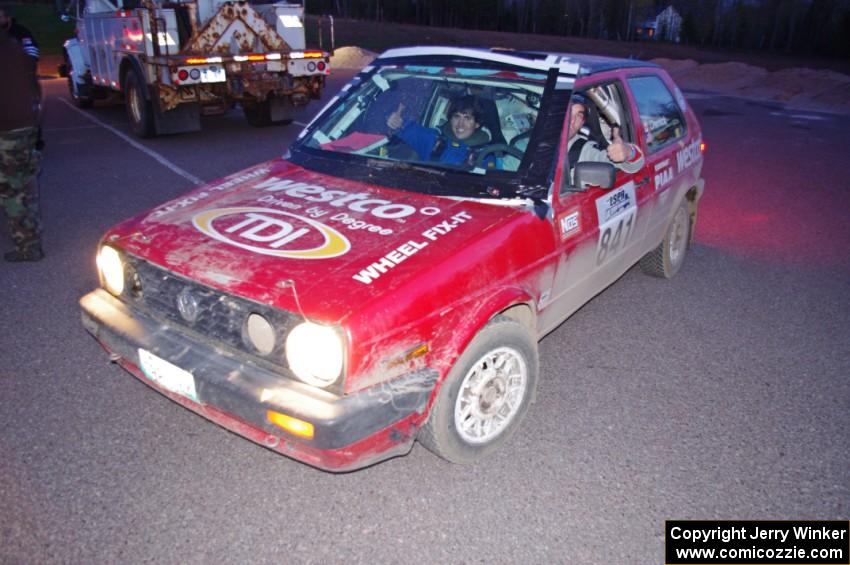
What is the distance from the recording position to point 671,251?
512cm

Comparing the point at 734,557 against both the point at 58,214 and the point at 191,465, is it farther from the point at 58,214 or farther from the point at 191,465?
the point at 58,214

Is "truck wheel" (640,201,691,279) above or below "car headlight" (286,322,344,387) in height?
below

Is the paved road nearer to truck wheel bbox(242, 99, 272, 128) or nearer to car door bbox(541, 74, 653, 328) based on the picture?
car door bbox(541, 74, 653, 328)

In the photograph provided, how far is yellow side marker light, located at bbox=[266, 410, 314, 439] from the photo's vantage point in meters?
2.34

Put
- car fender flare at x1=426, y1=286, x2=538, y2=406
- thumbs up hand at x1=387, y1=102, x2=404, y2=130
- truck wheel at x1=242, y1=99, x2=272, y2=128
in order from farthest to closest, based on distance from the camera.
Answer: truck wheel at x1=242, y1=99, x2=272, y2=128
thumbs up hand at x1=387, y1=102, x2=404, y2=130
car fender flare at x1=426, y1=286, x2=538, y2=406

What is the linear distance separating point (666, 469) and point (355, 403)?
157cm

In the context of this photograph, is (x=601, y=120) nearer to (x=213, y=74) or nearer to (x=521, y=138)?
(x=521, y=138)

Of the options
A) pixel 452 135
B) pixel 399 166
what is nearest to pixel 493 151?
pixel 452 135

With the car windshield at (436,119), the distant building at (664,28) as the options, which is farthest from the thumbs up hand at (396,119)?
the distant building at (664,28)

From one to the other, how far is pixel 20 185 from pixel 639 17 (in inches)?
2487

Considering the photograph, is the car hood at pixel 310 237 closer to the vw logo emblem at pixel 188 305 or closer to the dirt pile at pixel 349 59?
the vw logo emblem at pixel 188 305

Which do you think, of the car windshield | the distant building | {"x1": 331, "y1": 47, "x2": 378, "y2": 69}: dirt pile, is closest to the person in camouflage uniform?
the car windshield

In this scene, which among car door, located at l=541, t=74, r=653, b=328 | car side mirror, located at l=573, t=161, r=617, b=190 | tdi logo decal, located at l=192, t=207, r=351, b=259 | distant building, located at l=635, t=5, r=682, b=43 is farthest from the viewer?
distant building, located at l=635, t=5, r=682, b=43

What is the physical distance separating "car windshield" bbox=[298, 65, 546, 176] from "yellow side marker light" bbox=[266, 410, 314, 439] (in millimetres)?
1624
